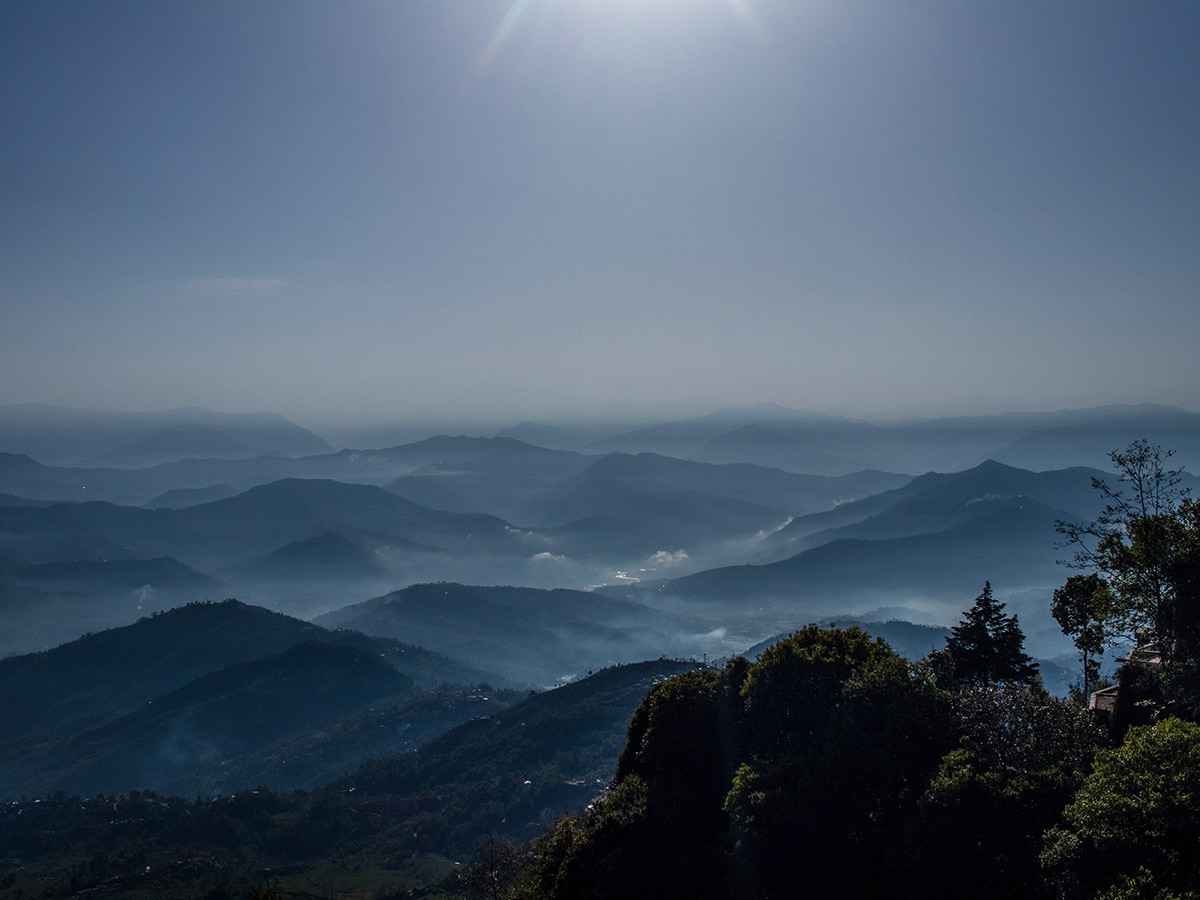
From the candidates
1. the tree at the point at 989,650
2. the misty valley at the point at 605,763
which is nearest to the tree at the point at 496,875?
the misty valley at the point at 605,763

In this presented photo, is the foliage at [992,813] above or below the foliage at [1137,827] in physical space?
below

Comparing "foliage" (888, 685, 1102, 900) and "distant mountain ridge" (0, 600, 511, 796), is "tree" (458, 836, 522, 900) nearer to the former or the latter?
"foliage" (888, 685, 1102, 900)

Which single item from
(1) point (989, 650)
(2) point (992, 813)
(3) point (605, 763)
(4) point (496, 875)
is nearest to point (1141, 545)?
(2) point (992, 813)

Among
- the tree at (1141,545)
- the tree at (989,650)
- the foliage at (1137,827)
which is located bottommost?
the tree at (989,650)

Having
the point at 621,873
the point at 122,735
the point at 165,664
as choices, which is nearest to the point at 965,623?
Answer: the point at 621,873

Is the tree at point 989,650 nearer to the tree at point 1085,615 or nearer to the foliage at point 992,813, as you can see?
the tree at point 1085,615

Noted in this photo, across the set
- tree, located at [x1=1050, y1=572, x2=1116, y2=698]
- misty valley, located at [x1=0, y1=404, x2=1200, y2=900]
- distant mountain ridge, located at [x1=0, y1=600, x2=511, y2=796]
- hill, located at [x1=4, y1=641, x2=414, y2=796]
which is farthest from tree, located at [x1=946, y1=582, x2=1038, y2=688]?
hill, located at [x1=4, y1=641, x2=414, y2=796]

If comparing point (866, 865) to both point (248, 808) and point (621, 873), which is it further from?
point (248, 808)
